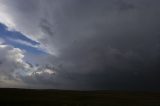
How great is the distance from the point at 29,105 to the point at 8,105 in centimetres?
524

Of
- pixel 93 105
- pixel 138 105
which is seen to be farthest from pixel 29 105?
pixel 138 105

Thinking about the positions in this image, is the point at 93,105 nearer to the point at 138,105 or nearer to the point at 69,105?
the point at 69,105

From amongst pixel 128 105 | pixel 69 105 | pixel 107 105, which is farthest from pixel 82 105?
pixel 128 105

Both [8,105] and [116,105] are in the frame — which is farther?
[116,105]

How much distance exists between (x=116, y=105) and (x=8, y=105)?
29.6 meters

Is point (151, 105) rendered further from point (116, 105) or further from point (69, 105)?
point (69, 105)

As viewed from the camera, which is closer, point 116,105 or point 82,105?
point 82,105

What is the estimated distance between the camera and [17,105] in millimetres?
76062

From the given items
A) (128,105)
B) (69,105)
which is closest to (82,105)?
(69,105)

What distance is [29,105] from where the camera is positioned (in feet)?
250

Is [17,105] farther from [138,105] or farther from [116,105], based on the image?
[138,105]

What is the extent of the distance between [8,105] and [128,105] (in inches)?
1280

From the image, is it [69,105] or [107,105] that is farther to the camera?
[107,105]

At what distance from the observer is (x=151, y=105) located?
84125 millimetres
